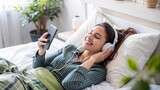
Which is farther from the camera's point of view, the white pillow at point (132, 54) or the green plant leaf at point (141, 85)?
the white pillow at point (132, 54)

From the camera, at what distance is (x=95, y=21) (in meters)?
1.89

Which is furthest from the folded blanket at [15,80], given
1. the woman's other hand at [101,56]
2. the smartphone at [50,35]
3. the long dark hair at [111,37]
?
the long dark hair at [111,37]

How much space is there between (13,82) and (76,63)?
42 cm

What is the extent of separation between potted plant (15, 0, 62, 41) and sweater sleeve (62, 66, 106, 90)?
1.64m

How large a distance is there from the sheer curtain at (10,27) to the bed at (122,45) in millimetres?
1109

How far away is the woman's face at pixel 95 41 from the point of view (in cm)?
142

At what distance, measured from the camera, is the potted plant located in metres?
2.79

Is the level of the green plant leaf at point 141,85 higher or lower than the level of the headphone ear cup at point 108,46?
higher

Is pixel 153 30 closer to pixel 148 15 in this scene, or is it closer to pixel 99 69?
pixel 148 15

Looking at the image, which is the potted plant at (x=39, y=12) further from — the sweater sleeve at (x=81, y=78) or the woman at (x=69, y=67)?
the sweater sleeve at (x=81, y=78)

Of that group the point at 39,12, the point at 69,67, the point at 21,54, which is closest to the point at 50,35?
the point at 69,67

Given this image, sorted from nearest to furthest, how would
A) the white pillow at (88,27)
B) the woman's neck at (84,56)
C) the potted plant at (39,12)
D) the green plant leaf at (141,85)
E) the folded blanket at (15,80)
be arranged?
the green plant leaf at (141,85) → the folded blanket at (15,80) → the woman's neck at (84,56) → the white pillow at (88,27) → the potted plant at (39,12)

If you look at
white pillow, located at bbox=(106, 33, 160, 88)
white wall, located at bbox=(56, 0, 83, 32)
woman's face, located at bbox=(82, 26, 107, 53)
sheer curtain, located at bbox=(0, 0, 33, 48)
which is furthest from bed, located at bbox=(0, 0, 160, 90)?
sheer curtain, located at bbox=(0, 0, 33, 48)

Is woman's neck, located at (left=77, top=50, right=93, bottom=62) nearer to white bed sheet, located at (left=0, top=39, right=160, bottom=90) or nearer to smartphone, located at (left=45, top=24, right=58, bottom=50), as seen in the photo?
smartphone, located at (left=45, top=24, right=58, bottom=50)
